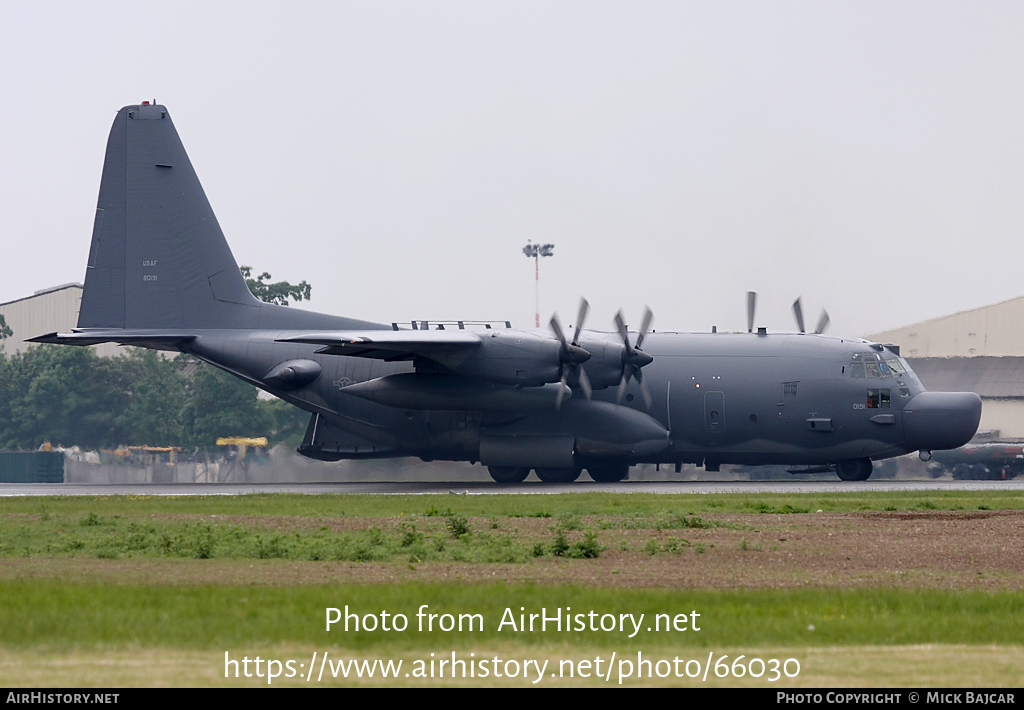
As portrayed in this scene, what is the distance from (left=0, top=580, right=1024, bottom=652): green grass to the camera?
10.2 meters

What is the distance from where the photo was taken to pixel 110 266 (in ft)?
136

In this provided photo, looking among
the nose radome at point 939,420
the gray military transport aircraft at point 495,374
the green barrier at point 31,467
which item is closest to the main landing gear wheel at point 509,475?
the gray military transport aircraft at point 495,374

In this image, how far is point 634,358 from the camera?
37.8 m

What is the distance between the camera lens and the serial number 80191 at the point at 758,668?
8.71m

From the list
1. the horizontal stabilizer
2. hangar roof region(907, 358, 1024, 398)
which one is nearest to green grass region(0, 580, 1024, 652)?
the horizontal stabilizer

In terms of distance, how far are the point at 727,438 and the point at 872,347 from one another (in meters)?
5.68

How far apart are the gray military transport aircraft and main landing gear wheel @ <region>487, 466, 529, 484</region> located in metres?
0.08

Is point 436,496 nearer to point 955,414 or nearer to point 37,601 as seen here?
point 955,414

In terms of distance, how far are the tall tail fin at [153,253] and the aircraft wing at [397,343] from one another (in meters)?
5.80

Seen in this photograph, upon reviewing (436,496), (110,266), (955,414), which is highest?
(110,266)

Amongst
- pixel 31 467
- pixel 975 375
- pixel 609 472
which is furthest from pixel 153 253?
pixel 975 375

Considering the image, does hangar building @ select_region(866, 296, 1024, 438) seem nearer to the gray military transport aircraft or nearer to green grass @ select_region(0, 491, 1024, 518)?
the gray military transport aircraft
